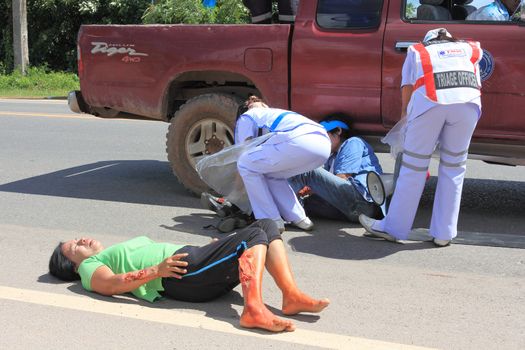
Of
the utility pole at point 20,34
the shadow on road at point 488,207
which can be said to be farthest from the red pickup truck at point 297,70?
the utility pole at point 20,34

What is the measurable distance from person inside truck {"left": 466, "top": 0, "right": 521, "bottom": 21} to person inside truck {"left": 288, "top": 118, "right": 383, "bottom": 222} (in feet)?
4.48

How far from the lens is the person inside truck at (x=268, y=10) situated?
7.33 meters

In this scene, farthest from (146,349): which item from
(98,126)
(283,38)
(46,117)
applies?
(46,117)

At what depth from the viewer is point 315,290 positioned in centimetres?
470

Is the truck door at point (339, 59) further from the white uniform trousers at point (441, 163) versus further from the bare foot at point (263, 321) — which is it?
the bare foot at point (263, 321)

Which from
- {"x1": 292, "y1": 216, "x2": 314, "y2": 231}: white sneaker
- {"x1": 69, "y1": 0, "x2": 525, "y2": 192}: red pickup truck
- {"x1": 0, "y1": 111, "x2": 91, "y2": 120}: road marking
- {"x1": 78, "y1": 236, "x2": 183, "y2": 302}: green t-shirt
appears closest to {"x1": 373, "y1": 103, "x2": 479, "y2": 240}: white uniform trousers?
{"x1": 292, "y1": 216, "x2": 314, "y2": 231}: white sneaker

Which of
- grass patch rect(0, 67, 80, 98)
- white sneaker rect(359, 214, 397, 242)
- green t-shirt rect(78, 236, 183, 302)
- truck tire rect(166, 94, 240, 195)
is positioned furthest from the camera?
grass patch rect(0, 67, 80, 98)

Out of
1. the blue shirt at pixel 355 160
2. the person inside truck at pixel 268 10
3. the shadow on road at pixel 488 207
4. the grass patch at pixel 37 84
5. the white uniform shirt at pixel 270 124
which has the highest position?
the person inside truck at pixel 268 10

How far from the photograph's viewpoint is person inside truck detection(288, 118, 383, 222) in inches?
247

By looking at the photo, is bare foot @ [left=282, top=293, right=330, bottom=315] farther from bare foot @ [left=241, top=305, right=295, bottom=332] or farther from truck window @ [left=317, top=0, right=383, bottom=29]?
truck window @ [left=317, top=0, right=383, bottom=29]

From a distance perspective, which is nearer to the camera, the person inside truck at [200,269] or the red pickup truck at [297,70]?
the person inside truck at [200,269]

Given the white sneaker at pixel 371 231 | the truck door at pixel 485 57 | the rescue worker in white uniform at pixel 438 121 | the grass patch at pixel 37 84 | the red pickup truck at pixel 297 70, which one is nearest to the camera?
the rescue worker in white uniform at pixel 438 121

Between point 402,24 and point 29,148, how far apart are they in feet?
19.1

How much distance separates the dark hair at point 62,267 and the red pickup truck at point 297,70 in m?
2.66
